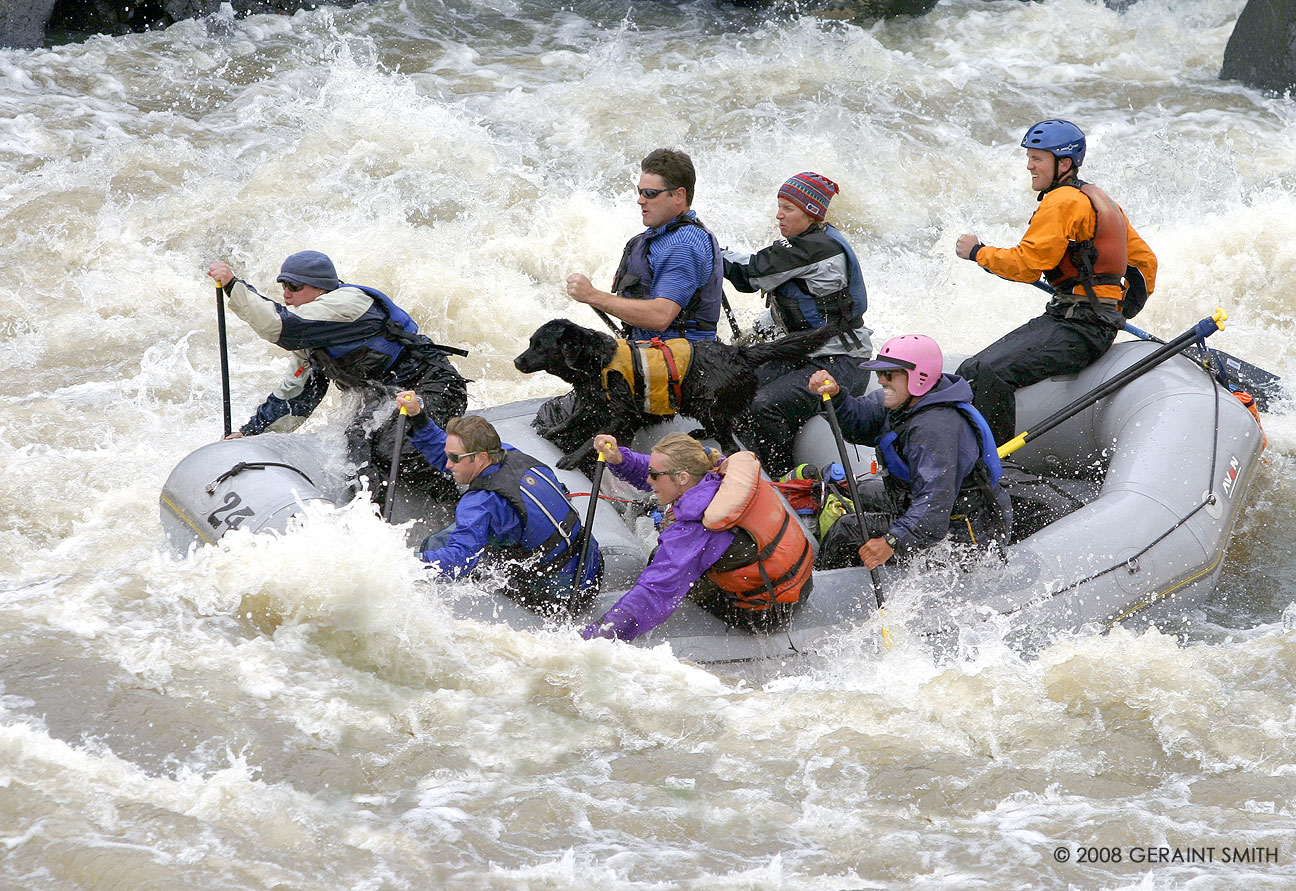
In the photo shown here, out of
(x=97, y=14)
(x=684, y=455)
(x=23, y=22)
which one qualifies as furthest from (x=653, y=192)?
(x=97, y=14)

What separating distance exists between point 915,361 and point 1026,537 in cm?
114

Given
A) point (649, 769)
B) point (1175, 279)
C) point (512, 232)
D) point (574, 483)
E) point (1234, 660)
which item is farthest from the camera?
point (512, 232)

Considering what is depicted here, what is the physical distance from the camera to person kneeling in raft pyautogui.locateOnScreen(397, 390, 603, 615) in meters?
4.44

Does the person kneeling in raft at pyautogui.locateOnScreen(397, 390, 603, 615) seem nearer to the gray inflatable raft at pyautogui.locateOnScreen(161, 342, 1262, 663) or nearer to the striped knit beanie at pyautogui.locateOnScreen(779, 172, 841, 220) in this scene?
the gray inflatable raft at pyautogui.locateOnScreen(161, 342, 1262, 663)

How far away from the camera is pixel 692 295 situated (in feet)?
Answer: 17.2

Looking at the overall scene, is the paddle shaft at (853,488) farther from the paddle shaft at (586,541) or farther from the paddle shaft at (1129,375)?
the paddle shaft at (1129,375)

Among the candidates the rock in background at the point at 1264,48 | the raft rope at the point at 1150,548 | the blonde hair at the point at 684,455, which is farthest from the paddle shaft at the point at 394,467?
the rock in background at the point at 1264,48

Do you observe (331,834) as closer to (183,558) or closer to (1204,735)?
(183,558)

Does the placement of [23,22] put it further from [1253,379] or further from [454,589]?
[1253,379]

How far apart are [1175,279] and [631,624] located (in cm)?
678

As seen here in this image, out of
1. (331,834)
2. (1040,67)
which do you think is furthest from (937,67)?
(331,834)

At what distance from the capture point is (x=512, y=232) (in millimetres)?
10078

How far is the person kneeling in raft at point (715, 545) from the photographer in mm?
4402

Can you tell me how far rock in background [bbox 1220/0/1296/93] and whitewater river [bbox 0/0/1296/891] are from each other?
422 millimetres
